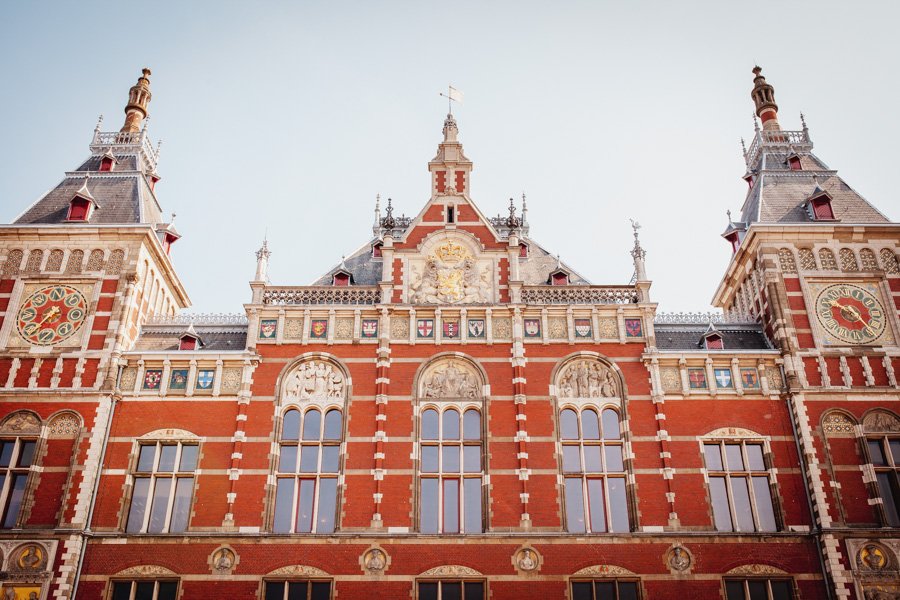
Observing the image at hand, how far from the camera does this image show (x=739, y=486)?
23125mm

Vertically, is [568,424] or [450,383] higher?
[450,383]

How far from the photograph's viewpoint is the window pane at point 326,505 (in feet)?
73.3

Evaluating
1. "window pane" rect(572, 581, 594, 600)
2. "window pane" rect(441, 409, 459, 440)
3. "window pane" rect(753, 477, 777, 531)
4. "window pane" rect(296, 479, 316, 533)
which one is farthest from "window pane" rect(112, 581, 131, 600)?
"window pane" rect(753, 477, 777, 531)

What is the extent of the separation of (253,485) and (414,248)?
9.40 metres

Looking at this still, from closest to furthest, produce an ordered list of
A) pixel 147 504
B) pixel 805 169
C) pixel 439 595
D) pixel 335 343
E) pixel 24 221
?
pixel 439 595 → pixel 147 504 → pixel 335 343 → pixel 24 221 → pixel 805 169

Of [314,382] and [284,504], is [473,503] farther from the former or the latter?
[314,382]

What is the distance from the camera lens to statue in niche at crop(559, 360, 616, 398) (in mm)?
24344

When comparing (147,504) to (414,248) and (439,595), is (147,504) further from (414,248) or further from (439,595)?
(414,248)

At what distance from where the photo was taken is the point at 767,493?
2303 centimetres

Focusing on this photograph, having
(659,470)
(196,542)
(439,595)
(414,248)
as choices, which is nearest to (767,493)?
(659,470)

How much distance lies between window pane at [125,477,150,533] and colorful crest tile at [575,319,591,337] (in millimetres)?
14100

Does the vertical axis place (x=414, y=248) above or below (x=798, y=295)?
above

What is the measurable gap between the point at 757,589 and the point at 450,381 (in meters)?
10.6

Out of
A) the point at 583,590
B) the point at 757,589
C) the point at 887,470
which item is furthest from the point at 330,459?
the point at 887,470
